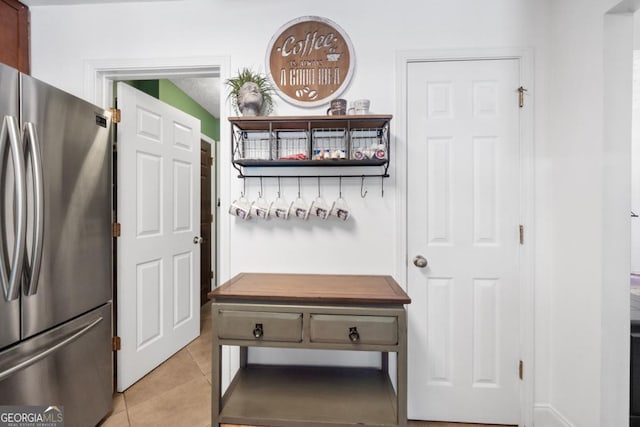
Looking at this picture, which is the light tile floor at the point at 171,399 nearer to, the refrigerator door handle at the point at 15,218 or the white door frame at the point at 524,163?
the white door frame at the point at 524,163

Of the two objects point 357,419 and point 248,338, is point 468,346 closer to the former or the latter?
point 357,419

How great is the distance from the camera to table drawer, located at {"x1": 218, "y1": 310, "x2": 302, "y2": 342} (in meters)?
1.26

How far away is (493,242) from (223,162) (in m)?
1.66

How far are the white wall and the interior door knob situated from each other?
0.11m

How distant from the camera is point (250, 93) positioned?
1583mm

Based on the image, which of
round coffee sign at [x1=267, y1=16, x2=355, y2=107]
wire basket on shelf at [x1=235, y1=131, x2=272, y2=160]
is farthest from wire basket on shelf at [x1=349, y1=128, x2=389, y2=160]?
wire basket on shelf at [x1=235, y1=131, x2=272, y2=160]

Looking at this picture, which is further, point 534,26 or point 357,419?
point 534,26

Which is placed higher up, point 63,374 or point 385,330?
point 385,330

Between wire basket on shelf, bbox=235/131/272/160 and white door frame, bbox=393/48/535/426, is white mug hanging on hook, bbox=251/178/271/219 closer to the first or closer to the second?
wire basket on shelf, bbox=235/131/272/160

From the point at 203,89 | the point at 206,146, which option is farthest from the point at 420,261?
the point at 206,146

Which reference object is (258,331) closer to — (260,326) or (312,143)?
(260,326)

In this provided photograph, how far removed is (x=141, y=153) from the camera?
6.60ft

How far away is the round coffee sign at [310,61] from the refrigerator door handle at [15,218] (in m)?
1.21

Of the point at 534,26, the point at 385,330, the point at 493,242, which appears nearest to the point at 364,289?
the point at 385,330
